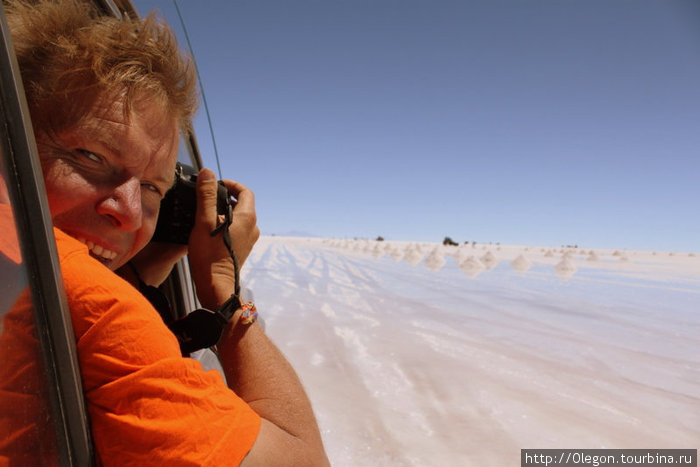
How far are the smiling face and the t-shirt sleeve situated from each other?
6.6 inches

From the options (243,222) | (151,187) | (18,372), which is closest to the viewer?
(18,372)

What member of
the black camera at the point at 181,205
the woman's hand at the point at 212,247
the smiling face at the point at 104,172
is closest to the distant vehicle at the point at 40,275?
the smiling face at the point at 104,172

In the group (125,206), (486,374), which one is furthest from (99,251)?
(486,374)

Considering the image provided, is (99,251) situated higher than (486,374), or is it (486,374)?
(99,251)

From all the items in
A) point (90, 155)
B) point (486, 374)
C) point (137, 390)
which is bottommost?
point (486, 374)

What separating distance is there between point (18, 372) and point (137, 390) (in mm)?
145

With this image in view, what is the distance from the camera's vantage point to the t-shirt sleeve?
1.86 ft

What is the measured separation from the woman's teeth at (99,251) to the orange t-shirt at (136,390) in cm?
16

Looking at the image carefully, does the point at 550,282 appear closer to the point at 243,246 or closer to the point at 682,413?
the point at 682,413

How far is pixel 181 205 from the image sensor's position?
46.2 inches

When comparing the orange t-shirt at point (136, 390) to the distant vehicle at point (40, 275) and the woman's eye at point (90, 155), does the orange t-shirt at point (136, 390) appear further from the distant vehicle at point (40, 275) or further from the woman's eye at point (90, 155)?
the woman's eye at point (90, 155)

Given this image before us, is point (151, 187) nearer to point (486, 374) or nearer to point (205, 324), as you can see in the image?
point (205, 324)

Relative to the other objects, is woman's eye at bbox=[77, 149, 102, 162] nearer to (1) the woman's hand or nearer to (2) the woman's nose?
(2) the woman's nose

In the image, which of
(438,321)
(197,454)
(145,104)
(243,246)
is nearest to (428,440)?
(243,246)
